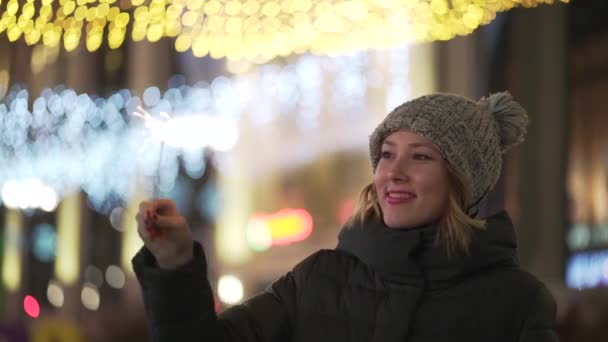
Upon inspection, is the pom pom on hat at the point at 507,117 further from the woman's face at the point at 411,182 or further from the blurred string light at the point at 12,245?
the blurred string light at the point at 12,245

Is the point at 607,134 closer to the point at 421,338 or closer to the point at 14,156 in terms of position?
the point at 14,156

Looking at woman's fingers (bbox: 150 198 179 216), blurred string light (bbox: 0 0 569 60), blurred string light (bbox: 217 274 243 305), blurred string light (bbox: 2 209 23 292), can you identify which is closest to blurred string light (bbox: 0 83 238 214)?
blurred string light (bbox: 2 209 23 292)

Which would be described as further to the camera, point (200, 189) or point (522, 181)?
point (200, 189)

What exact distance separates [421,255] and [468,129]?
0.23 meters

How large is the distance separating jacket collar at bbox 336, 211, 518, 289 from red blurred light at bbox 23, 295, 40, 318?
405 centimetres

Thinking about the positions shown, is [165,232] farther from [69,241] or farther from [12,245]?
[69,241]

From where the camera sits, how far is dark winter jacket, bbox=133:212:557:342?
1.59 meters

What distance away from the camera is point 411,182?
168 centimetres

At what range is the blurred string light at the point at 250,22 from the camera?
1.55 m

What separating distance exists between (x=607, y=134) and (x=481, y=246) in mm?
4291

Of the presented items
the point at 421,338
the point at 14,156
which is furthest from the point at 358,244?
the point at 14,156

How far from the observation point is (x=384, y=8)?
2.00 meters

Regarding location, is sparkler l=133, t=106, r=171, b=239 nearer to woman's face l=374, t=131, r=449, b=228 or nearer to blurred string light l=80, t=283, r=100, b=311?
woman's face l=374, t=131, r=449, b=228

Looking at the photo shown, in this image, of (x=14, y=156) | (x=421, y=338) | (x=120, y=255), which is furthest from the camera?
(x=120, y=255)
